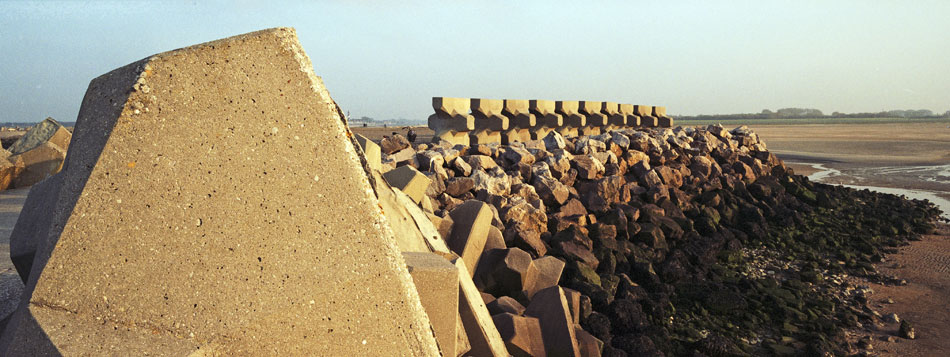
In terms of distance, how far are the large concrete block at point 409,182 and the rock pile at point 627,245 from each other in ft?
0.66

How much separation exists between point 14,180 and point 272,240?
8843 mm

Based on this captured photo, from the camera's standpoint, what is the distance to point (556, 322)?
10.5ft

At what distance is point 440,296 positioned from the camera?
7.85 ft

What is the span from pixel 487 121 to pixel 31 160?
23.0ft

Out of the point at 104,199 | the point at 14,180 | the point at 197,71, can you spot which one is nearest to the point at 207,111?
the point at 197,71

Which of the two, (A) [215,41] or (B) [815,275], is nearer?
(A) [215,41]

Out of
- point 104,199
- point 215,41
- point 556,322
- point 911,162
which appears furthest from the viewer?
point 911,162

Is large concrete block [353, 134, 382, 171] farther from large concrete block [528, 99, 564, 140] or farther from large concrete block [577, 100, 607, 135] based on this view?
large concrete block [577, 100, 607, 135]

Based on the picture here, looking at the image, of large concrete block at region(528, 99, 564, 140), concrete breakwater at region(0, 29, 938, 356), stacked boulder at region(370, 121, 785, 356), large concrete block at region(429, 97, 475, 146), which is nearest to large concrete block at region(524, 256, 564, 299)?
stacked boulder at region(370, 121, 785, 356)

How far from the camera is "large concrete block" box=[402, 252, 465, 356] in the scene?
Answer: 2352 mm

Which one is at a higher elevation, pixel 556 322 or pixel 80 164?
pixel 80 164

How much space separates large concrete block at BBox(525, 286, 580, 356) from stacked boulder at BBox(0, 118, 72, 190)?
299 inches

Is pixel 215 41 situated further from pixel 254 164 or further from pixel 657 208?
pixel 657 208

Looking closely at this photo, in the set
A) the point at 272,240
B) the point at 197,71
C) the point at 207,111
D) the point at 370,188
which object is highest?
the point at 197,71
